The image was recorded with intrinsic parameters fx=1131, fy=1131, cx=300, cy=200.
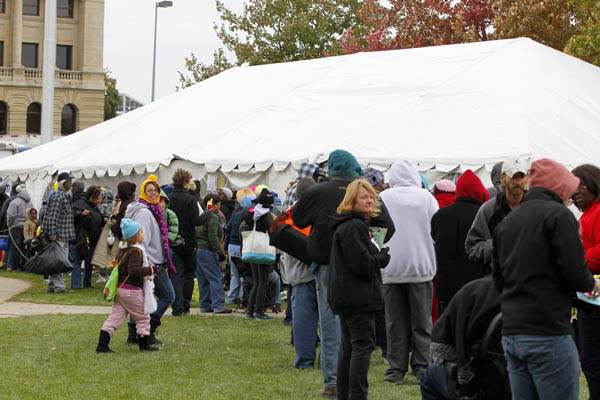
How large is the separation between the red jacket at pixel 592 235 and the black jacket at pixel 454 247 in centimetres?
187

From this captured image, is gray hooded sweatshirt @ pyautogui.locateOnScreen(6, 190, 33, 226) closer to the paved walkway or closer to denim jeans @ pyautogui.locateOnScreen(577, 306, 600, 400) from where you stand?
the paved walkway

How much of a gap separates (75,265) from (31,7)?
71060 millimetres

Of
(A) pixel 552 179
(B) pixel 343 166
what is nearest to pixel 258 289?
(B) pixel 343 166

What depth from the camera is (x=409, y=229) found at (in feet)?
33.5

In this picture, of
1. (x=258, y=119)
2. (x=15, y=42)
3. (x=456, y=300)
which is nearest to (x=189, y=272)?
(x=258, y=119)

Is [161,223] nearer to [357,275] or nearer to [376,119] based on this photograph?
[357,275]

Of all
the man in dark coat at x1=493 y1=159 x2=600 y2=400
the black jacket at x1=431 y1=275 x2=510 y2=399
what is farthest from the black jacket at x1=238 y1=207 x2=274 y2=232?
the man in dark coat at x1=493 y1=159 x2=600 y2=400

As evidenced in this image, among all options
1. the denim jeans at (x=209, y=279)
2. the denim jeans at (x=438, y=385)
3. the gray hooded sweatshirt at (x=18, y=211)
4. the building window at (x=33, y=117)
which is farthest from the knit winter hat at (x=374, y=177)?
the building window at (x=33, y=117)

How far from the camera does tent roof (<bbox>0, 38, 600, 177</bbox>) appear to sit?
1795 cm

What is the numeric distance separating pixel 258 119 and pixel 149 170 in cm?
238

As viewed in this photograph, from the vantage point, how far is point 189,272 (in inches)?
599

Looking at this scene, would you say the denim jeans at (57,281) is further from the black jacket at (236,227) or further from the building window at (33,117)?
the building window at (33,117)

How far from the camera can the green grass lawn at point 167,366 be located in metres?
9.66

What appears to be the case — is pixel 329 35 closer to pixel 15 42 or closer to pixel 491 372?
pixel 491 372
